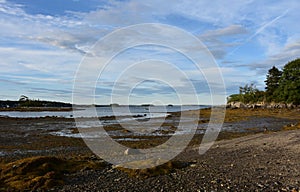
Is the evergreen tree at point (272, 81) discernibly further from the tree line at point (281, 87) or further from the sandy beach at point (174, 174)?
the sandy beach at point (174, 174)

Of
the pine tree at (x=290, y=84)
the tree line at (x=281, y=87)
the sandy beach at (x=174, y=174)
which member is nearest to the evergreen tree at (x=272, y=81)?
the tree line at (x=281, y=87)

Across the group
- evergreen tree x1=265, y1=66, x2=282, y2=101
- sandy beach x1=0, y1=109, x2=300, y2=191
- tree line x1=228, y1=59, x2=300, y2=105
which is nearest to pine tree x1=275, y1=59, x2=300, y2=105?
tree line x1=228, y1=59, x2=300, y2=105

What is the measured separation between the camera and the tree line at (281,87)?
79000 mm

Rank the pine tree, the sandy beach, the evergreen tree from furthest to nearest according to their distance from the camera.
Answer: the evergreen tree
the pine tree
the sandy beach

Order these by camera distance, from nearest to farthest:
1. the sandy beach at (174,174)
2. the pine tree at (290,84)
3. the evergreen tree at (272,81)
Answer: the sandy beach at (174,174) < the pine tree at (290,84) < the evergreen tree at (272,81)

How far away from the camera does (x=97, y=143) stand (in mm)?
22984

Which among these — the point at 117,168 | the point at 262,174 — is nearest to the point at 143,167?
the point at 117,168

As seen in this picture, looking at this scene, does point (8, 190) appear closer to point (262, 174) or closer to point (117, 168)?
point (117, 168)

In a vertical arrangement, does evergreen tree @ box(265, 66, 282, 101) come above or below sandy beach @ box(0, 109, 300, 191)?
above

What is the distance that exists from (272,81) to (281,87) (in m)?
12.6

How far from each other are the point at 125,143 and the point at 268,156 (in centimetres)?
1144

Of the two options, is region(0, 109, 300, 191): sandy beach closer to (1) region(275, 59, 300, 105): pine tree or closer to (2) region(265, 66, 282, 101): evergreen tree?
(1) region(275, 59, 300, 105): pine tree

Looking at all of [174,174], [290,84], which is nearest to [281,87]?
[290,84]

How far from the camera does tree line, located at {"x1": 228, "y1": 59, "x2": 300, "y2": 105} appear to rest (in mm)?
79000
